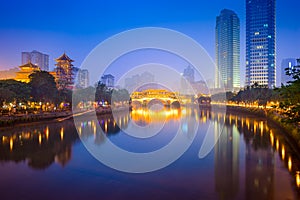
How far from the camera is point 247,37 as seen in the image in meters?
107

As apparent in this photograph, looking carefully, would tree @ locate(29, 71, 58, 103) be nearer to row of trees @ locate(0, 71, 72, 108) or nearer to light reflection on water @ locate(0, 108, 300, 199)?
row of trees @ locate(0, 71, 72, 108)

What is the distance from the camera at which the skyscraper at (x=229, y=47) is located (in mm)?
142500

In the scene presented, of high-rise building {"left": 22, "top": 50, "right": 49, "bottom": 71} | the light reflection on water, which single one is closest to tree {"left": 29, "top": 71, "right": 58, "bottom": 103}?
the light reflection on water

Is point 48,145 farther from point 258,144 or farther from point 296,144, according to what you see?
point 296,144

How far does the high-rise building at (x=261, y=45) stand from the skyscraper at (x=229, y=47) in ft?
118

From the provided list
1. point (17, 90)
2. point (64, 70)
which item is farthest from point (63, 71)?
point (17, 90)

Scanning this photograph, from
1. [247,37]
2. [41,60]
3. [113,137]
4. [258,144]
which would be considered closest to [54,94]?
[113,137]

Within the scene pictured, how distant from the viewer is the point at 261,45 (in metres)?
103

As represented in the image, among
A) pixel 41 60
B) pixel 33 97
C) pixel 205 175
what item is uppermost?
pixel 41 60

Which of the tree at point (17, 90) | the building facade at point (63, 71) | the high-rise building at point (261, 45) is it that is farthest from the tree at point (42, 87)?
the high-rise building at point (261, 45)

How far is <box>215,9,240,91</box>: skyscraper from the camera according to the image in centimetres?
14250

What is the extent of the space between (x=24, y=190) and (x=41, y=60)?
150 meters

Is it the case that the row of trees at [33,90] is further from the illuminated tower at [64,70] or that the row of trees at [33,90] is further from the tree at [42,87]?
the illuminated tower at [64,70]

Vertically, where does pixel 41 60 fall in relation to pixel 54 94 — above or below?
above
